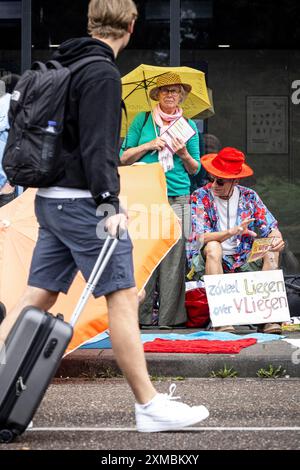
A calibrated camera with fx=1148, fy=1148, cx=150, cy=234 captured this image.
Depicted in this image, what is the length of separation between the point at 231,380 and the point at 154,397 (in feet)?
7.44

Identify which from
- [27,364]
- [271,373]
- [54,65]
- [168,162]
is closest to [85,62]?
[54,65]

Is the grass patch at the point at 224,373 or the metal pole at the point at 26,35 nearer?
the grass patch at the point at 224,373

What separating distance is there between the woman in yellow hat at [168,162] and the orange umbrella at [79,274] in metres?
1.47

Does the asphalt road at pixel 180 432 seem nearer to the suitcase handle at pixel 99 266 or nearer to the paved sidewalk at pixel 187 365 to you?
the paved sidewalk at pixel 187 365

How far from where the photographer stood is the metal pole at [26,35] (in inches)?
424

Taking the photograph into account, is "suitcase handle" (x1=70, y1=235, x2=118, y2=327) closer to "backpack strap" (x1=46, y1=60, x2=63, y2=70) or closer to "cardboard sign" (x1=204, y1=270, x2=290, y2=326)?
"backpack strap" (x1=46, y1=60, x2=63, y2=70)

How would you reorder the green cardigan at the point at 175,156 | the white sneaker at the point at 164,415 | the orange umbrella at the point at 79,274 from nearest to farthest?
the white sneaker at the point at 164,415 < the orange umbrella at the point at 79,274 < the green cardigan at the point at 175,156

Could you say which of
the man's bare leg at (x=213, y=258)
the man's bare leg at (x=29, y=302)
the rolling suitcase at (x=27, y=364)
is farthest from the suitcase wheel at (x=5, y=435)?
the man's bare leg at (x=213, y=258)

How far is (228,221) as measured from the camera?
29.4 feet

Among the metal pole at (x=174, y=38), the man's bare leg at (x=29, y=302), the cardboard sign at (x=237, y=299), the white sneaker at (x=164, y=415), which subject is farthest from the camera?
the metal pole at (x=174, y=38)

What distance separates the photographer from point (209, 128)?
11.0 metres
